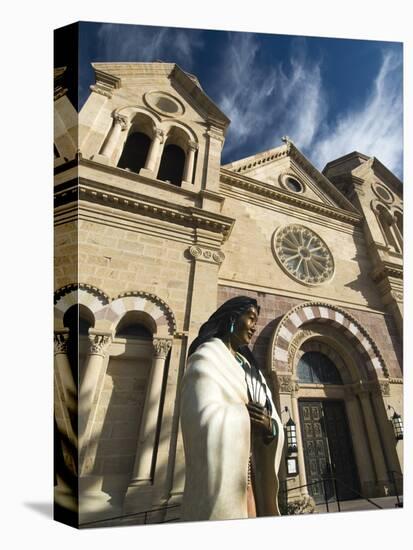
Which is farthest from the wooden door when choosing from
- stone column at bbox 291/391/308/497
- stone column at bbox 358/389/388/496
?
stone column at bbox 358/389/388/496

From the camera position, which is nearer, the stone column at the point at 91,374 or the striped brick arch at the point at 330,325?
the stone column at the point at 91,374

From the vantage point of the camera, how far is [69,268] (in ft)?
22.5

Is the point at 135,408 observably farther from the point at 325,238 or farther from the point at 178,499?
the point at 325,238

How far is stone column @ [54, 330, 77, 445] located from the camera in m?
6.14

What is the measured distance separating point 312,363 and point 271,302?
2.14 m

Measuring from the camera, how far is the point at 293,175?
540 inches

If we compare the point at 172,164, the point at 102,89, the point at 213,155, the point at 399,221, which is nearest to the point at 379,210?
the point at 399,221

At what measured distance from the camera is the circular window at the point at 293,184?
13430 millimetres

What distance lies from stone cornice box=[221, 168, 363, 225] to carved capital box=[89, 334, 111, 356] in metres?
6.51

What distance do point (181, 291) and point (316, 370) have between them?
4.72 meters

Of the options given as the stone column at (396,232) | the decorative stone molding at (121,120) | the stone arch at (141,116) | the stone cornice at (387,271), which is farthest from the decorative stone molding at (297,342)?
the decorative stone molding at (121,120)

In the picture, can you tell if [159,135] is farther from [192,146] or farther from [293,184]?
[293,184]

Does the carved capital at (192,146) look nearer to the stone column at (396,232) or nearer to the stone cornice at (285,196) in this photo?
the stone cornice at (285,196)

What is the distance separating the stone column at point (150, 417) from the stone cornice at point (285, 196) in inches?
242
